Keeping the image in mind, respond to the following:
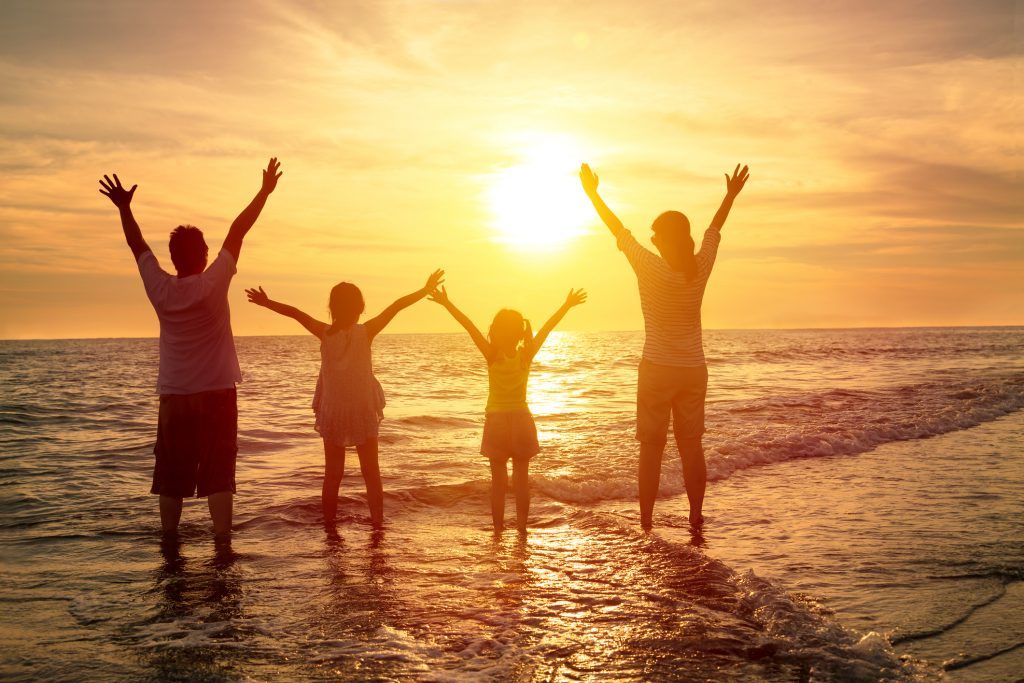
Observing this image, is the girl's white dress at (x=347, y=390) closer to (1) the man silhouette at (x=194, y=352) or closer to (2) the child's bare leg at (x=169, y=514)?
(1) the man silhouette at (x=194, y=352)

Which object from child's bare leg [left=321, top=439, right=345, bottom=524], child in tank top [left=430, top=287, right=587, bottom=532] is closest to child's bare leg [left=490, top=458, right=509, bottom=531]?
child in tank top [left=430, top=287, right=587, bottom=532]

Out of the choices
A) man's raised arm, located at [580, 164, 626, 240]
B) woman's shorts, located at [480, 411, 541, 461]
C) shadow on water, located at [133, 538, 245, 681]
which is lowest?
shadow on water, located at [133, 538, 245, 681]

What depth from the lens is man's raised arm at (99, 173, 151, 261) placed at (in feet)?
18.1

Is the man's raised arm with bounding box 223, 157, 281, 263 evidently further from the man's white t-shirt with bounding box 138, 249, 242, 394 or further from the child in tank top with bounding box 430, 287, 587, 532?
the child in tank top with bounding box 430, 287, 587, 532

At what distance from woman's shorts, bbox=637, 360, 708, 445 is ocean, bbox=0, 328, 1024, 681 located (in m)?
0.92

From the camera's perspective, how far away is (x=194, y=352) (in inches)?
223

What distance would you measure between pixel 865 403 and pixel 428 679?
1638 cm

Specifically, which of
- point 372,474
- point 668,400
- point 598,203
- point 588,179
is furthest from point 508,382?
point 588,179

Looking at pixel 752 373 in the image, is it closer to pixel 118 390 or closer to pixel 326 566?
pixel 118 390

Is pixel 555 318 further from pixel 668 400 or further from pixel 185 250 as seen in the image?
pixel 185 250

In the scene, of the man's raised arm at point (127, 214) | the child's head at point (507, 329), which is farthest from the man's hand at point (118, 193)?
the child's head at point (507, 329)

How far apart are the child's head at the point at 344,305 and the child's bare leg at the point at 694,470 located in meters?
3.01

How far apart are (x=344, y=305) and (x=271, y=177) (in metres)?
1.34

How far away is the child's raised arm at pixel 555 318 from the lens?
6781 mm
